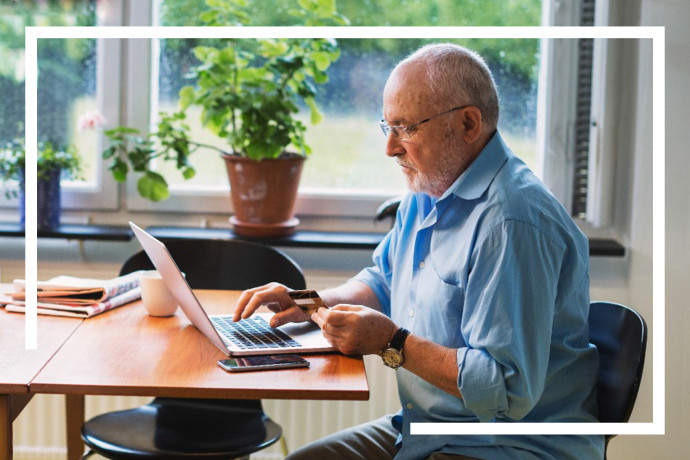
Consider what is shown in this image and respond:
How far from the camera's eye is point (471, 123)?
162 centimetres

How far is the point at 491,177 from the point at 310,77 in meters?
1.46

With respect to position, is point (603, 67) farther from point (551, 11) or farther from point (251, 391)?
point (251, 391)

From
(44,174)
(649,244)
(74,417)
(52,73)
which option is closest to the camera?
(74,417)

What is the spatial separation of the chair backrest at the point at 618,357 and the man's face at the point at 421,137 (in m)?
0.42

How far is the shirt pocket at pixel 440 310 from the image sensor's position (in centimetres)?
159

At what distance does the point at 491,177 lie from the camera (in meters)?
1.60

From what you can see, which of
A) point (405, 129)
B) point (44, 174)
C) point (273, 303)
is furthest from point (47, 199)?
point (405, 129)

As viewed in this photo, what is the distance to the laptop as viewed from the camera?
1.62 metres

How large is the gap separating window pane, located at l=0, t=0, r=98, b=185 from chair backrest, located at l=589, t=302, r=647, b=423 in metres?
1.85

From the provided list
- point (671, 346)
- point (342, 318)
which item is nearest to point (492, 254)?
point (342, 318)

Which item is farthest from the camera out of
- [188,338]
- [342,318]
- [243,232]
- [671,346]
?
[243,232]

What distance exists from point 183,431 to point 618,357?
1024 mm

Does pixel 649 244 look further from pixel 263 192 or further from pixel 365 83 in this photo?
pixel 263 192

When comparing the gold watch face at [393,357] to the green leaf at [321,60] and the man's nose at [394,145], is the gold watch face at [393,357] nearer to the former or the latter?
the man's nose at [394,145]
